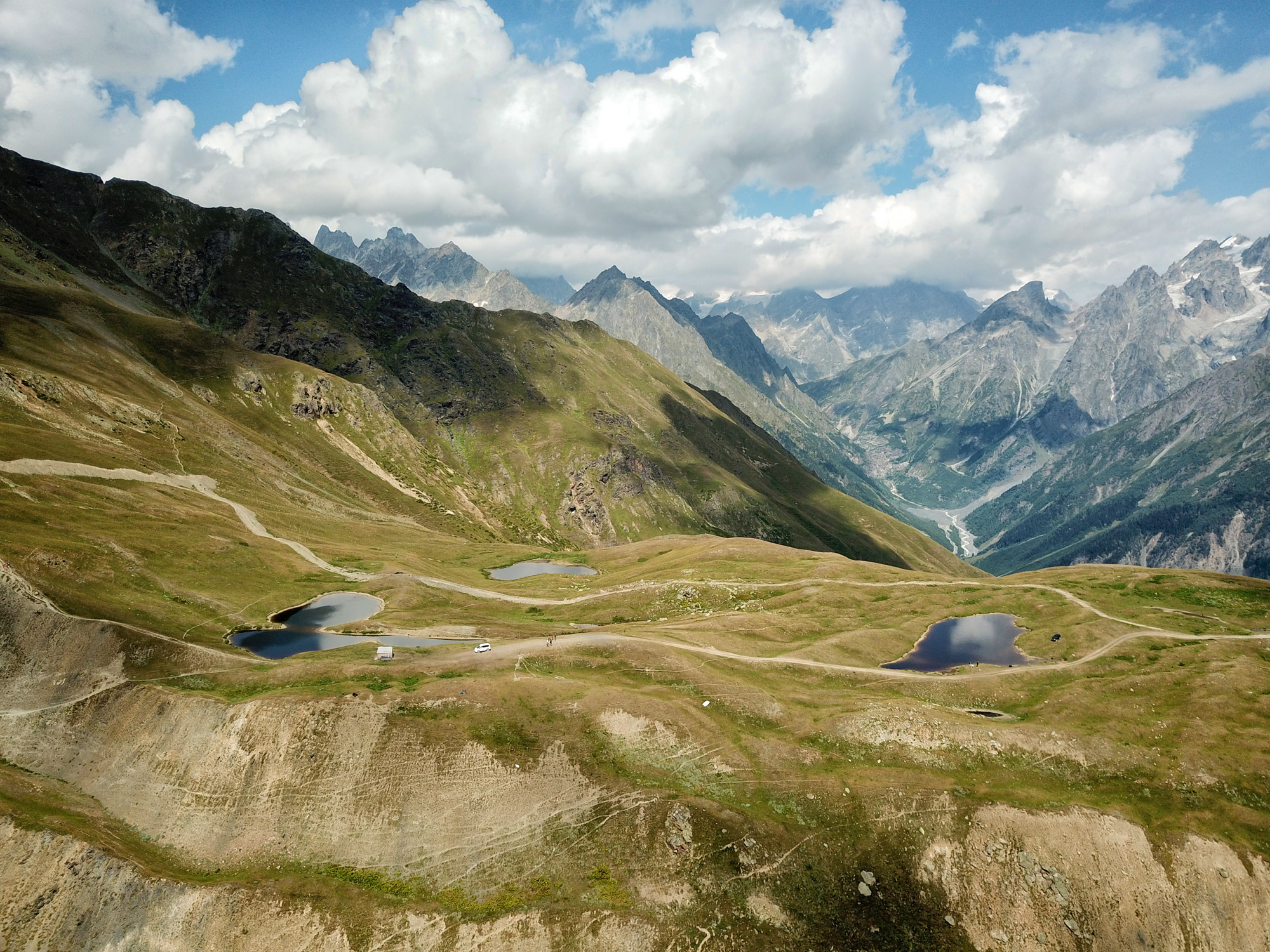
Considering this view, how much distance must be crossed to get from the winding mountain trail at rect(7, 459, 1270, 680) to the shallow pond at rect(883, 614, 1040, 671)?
440cm

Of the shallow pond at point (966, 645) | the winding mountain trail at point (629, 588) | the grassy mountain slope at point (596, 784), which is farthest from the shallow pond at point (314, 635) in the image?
the shallow pond at point (966, 645)

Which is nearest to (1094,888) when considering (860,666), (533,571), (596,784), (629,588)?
(860,666)

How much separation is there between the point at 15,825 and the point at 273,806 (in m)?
15.6

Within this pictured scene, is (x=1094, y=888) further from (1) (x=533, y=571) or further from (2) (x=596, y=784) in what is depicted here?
(1) (x=533, y=571)

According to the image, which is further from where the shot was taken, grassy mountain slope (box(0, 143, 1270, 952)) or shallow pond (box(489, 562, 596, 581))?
shallow pond (box(489, 562, 596, 581))

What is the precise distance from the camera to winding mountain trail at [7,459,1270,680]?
264 ft

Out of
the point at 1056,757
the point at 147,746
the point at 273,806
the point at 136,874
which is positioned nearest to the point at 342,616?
the point at 147,746

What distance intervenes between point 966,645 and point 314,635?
93641 millimetres

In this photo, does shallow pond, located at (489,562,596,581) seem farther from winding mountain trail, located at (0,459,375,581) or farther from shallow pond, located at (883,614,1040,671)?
shallow pond, located at (883,614,1040,671)

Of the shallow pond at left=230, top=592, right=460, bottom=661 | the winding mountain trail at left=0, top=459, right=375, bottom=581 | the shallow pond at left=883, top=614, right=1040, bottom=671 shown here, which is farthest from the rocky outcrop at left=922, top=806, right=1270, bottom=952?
the winding mountain trail at left=0, top=459, right=375, bottom=581

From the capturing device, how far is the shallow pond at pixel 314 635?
82688 mm

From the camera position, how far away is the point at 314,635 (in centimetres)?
8888

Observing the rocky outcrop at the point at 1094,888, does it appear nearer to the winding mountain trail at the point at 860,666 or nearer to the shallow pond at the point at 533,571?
the winding mountain trail at the point at 860,666

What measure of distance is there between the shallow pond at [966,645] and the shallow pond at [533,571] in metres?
82.7
